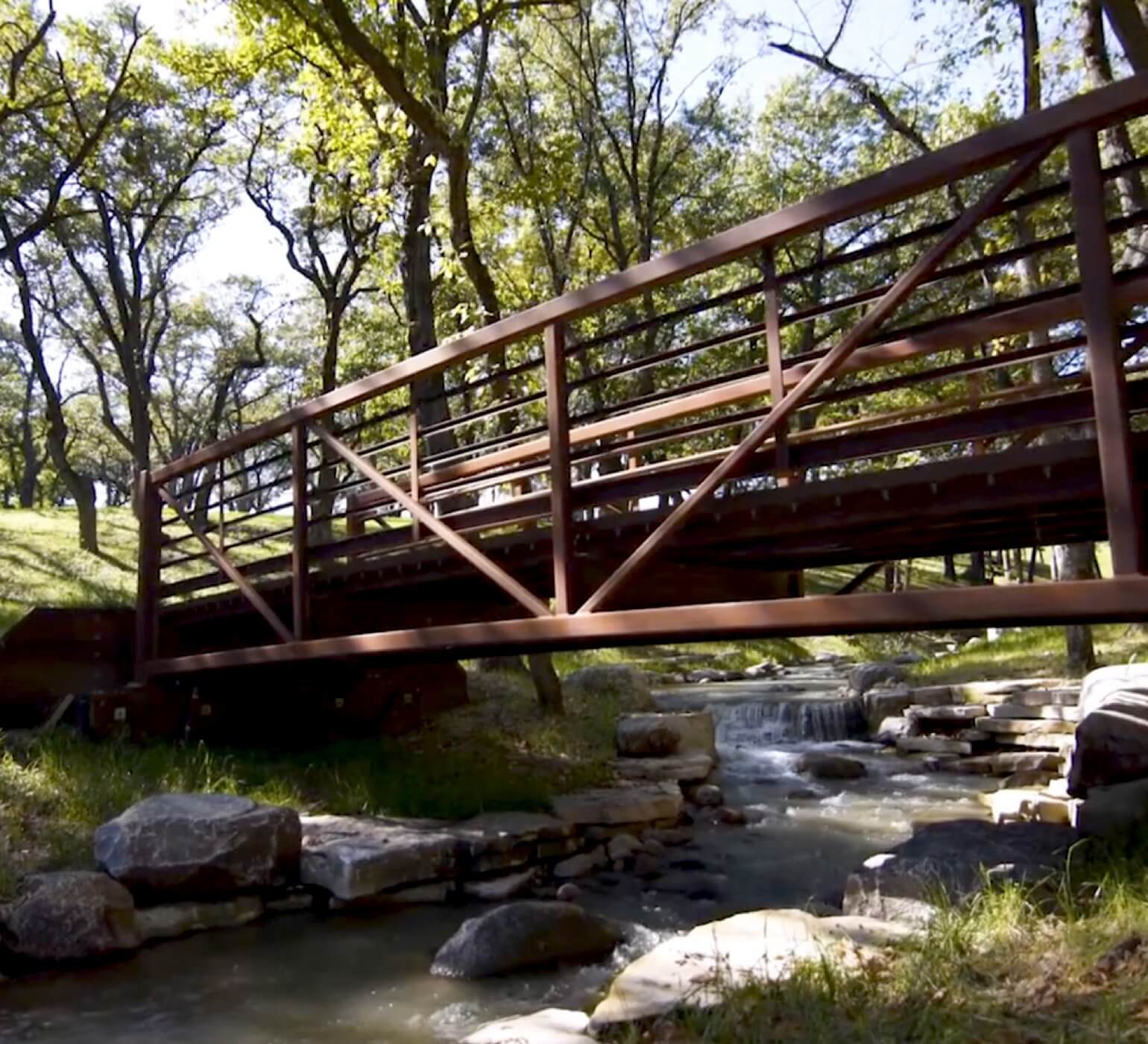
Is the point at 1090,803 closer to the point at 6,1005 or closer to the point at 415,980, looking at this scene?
the point at 415,980

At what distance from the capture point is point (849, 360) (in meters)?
6.11

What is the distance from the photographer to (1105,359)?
4430mm

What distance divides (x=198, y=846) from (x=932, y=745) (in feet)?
37.1

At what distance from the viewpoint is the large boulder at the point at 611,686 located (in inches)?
665

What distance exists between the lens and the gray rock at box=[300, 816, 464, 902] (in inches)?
332

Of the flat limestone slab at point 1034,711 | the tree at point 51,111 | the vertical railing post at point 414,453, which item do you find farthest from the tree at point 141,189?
the flat limestone slab at point 1034,711

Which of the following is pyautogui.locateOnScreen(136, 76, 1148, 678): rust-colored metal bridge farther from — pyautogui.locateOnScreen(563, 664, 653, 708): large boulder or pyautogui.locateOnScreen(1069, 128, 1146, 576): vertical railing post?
pyautogui.locateOnScreen(563, 664, 653, 708): large boulder

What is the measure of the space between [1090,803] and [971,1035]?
13.6 ft

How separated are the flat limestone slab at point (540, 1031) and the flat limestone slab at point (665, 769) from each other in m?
7.92

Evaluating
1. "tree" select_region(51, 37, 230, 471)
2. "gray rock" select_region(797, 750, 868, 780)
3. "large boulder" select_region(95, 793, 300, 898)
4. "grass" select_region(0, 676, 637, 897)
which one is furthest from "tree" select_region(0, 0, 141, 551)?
"gray rock" select_region(797, 750, 868, 780)

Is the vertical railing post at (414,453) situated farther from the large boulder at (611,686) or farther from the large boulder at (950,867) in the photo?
the large boulder at (611,686)

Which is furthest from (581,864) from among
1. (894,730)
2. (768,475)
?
(894,730)

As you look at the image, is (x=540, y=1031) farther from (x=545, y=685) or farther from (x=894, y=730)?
(x=894, y=730)

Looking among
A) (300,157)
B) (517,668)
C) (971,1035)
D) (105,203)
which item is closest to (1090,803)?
(971,1035)
